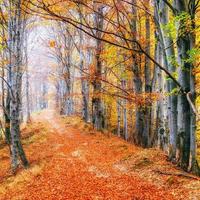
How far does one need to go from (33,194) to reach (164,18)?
648cm

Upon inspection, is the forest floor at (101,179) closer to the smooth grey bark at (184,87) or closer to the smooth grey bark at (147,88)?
the smooth grey bark at (184,87)

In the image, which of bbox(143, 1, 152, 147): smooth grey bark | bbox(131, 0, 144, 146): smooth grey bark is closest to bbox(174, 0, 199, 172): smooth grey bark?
bbox(143, 1, 152, 147): smooth grey bark

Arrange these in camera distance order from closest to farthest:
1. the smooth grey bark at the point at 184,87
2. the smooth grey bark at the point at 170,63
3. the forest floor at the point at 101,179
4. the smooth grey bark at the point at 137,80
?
1. the forest floor at the point at 101,179
2. the smooth grey bark at the point at 184,87
3. the smooth grey bark at the point at 170,63
4. the smooth grey bark at the point at 137,80

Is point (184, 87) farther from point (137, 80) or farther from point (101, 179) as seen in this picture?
point (137, 80)

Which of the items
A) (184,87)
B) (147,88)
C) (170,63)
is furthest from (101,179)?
(147,88)

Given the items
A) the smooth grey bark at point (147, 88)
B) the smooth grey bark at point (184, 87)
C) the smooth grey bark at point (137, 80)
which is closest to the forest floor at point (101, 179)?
the smooth grey bark at point (184, 87)

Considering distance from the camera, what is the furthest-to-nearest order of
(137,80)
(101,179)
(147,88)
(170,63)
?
(137,80), (147,88), (170,63), (101,179)

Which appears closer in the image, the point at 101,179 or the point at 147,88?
the point at 101,179

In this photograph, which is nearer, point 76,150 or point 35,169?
point 35,169

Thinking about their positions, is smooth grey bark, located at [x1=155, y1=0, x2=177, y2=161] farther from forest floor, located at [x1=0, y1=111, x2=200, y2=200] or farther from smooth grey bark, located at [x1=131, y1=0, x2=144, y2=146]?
smooth grey bark, located at [x1=131, y1=0, x2=144, y2=146]

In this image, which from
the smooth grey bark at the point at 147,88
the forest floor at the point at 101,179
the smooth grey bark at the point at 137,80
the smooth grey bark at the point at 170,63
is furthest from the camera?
the smooth grey bark at the point at 137,80

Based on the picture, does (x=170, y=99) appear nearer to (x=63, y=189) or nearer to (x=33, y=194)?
(x=63, y=189)

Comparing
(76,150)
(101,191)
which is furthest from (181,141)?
(76,150)

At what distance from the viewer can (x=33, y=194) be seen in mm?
7328
